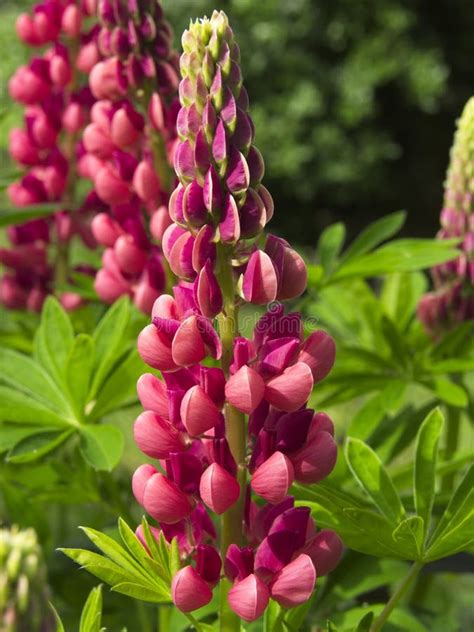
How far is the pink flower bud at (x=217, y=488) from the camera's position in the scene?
94 cm

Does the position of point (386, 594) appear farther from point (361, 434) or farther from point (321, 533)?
point (321, 533)

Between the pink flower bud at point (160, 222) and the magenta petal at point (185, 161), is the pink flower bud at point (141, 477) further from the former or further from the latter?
the pink flower bud at point (160, 222)

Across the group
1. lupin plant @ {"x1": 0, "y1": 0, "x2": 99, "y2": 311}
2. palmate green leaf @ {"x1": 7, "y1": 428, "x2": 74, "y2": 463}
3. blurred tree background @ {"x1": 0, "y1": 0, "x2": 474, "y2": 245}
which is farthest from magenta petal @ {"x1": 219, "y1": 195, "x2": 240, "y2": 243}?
blurred tree background @ {"x1": 0, "y1": 0, "x2": 474, "y2": 245}

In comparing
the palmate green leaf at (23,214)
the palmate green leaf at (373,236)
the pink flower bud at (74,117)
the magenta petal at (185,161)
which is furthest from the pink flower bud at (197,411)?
the pink flower bud at (74,117)

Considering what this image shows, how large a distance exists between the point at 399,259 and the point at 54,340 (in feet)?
1.90

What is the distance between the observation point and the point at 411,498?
127cm

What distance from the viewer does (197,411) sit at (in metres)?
A: 0.94

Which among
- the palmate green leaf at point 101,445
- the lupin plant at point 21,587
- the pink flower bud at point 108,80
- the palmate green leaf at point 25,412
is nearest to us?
the lupin plant at point 21,587

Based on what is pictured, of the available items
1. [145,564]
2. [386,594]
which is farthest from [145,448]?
[386,594]

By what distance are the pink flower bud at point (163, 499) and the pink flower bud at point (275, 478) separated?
3.3 inches

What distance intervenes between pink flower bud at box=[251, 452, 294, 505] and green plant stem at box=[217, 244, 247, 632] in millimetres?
43

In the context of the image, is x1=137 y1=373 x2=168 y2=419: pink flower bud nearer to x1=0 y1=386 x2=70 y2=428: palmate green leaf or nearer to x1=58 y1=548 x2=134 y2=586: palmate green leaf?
x1=58 y1=548 x2=134 y2=586: palmate green leaf

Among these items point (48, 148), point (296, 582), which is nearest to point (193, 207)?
point (296, 582)

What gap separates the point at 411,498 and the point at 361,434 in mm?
212
